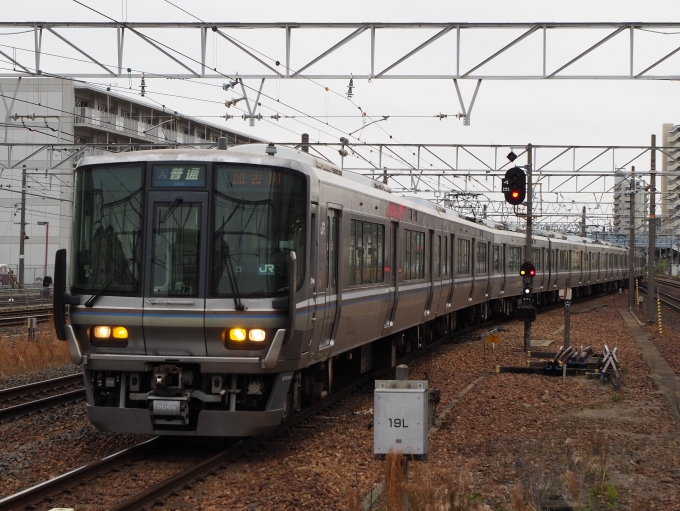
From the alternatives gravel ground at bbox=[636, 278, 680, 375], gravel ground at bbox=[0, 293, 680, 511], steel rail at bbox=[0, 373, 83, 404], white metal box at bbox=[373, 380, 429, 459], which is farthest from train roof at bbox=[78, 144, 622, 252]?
gravel ground at bbox=[636, 278, 680, 375]

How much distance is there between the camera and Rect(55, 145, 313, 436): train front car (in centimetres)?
839

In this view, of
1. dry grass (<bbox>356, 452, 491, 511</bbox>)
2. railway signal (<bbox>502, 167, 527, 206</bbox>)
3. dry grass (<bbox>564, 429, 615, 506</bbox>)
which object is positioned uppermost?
railway signal (<bbox>502, 167, 527, 206</bbox>)

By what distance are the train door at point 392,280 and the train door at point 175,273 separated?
5.17 meters

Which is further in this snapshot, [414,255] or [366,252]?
[414,255]

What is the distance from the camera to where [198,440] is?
31.6 ft

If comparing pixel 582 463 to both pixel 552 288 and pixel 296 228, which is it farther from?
pixel 552 288

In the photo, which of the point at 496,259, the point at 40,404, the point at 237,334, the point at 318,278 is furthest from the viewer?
the point at 496,259

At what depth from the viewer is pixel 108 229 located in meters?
8.67

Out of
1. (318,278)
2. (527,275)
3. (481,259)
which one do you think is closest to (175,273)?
(318,278)

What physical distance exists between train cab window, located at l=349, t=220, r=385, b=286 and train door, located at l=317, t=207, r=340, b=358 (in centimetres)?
69

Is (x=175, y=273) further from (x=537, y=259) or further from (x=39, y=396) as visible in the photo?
(x=537, y=259)

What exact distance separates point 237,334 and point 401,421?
2.30m

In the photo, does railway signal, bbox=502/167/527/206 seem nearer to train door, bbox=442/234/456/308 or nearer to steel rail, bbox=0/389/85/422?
train door, bbox=442/234/456/308

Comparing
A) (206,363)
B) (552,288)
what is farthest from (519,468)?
(552,288)
